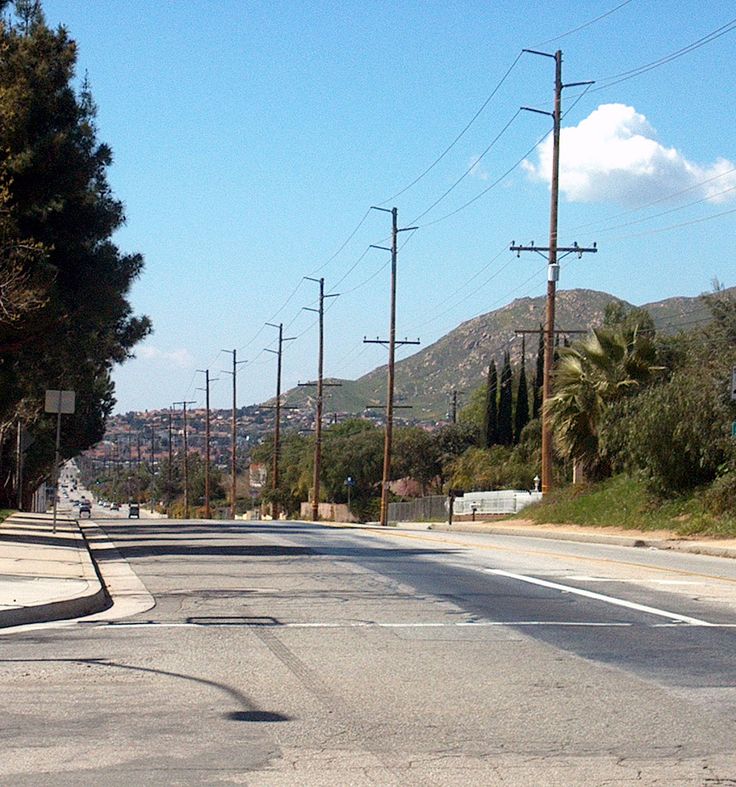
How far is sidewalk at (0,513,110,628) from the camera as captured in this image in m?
13.3

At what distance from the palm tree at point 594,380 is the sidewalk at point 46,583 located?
18.6 metres

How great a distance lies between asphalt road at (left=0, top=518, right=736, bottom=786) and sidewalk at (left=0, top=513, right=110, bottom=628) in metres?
0.72

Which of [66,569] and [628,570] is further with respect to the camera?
[628,570]

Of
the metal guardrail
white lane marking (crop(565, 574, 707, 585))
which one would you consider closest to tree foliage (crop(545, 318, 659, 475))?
the metal guardrail

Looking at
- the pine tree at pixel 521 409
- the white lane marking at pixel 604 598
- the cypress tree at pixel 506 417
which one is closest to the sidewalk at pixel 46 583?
the white lane marking at pixel 604 598

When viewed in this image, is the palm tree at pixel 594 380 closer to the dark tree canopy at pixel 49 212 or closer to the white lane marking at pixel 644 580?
the dark tree canopy at pixel 49 212

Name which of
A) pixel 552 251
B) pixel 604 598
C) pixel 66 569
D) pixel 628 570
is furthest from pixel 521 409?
pixel 604 598

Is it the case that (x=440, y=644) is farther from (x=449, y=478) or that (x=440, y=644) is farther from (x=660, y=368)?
(x=449, y=478)

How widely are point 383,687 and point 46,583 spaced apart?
318 inches

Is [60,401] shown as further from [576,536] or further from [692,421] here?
[692,421]

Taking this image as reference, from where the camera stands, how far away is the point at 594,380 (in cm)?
3969

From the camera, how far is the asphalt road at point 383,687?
6.97 meters

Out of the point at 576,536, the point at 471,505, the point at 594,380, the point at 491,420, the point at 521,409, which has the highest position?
the point at 521,409

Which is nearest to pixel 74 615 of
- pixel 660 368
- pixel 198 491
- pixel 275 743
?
pixel 275 743
